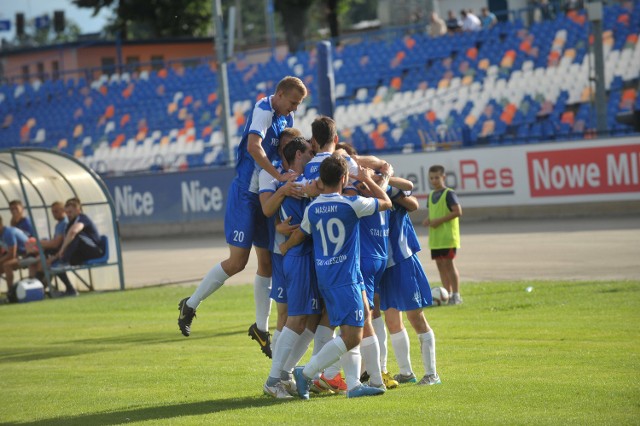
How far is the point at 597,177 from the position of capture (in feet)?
78.0

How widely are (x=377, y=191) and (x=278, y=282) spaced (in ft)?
4.51

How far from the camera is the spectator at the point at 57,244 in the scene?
19.0 m

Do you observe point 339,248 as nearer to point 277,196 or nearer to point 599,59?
point 277,196

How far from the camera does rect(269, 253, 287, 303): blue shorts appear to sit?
8.61 meters

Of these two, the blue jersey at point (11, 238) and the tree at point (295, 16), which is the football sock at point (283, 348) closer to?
the blue jersey at point (11, 238)

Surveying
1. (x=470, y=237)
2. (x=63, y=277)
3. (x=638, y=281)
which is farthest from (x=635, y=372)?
(x=470, y=237)

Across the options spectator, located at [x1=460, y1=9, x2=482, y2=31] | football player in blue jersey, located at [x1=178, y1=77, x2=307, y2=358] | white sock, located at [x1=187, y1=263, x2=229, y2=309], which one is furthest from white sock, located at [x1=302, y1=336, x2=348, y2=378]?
spectator, located at [x1=460, y1=9, x2=482, y2=31]

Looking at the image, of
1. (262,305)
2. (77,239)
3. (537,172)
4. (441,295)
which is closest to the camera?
(262,305)

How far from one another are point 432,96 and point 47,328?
20.2m

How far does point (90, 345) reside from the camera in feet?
41.3

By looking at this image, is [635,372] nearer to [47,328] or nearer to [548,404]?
[548,404]

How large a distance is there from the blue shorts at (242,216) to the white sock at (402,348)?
5.39 feet

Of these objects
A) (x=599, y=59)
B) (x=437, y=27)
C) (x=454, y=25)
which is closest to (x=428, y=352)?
(x=599, y=59)

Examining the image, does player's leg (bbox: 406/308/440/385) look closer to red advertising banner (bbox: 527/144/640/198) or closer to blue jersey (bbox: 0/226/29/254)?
blue jersey (bbox: 0/226/29/254)
